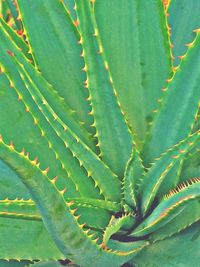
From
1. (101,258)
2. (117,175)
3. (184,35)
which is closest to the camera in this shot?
(101,258)

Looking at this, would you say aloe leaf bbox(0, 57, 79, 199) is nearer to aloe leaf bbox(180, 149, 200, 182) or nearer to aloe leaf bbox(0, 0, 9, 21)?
aloe leaf bbox(180, 149, 200, 182)

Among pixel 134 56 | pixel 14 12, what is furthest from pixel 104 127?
pixel 14 12

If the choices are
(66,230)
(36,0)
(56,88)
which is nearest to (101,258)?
(66,230)

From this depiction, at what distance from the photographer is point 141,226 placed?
1.12 meters

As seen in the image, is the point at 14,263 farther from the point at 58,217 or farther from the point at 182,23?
the point at 182,23

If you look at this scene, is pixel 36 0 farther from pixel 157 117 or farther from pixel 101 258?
pixel 101 258

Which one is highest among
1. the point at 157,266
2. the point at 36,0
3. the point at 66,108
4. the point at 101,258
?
the point at 36,0

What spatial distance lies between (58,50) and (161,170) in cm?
35

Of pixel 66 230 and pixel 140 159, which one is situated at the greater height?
pixel 66 230

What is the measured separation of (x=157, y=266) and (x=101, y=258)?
6.5 inches

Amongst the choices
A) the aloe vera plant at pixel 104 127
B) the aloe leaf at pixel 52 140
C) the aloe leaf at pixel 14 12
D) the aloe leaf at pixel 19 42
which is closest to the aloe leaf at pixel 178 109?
the aloe vera plant at pixel 104 127

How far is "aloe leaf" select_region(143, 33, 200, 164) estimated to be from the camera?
3.56 ft

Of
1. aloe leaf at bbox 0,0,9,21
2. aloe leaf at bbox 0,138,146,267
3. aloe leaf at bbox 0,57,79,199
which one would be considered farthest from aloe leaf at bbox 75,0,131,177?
aloe leaf at bbox 0,0,9,21

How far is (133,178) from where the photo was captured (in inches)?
44.8
